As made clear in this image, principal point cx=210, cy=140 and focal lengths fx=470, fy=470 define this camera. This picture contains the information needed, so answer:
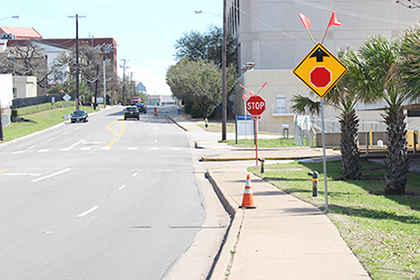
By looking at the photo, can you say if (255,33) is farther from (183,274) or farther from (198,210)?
(183,274)

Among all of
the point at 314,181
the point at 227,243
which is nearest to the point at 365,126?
the point at 314,181

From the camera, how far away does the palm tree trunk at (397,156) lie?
1299 cm

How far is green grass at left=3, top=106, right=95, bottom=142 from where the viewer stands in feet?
141

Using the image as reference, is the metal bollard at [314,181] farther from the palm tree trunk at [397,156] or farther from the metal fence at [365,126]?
the metal fence at [365,126]

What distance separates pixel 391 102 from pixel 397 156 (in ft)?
5.31

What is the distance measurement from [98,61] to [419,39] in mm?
94938

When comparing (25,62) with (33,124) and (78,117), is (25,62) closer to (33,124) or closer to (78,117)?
(78,117)

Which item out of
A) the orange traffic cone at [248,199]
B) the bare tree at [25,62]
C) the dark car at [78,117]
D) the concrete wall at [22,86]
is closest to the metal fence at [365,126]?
the orange traffic cone at [248,199]

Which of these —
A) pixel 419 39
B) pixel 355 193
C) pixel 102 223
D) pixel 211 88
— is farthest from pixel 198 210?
pixel 211 88

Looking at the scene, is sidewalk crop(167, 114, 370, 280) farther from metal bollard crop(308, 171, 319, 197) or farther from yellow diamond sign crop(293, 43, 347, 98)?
yellow diamond sign crop(293, 43, 347, 98)

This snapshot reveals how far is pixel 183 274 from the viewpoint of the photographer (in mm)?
6363

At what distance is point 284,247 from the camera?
7.07m

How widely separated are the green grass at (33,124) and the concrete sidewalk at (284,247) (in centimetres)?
3397

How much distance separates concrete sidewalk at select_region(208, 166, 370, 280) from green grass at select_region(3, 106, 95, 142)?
3397cm
